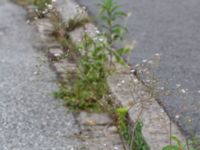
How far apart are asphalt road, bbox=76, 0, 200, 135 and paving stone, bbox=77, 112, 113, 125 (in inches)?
16.2

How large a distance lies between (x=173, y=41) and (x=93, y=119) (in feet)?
6.47

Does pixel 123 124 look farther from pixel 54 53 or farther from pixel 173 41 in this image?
pixel 173 41

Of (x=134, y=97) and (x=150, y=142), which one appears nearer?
(x=150, y=142)

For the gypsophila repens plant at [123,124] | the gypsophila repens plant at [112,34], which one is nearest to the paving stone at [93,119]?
the gypsophila repens plant at [123,124]

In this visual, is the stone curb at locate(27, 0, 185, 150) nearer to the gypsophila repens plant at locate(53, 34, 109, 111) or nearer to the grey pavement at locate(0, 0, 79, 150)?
the gypsophila repens plant at locate(53, 34, 109, 111)

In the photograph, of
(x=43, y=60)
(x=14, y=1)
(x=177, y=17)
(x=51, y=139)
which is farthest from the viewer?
(x=14, y=1)

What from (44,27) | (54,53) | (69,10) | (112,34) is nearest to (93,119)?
(112,34)

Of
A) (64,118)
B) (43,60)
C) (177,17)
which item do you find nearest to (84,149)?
(64,118)

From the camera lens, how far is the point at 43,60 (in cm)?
584

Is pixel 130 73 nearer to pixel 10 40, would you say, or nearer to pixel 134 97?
pixel 134 97

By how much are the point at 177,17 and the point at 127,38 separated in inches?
41.0

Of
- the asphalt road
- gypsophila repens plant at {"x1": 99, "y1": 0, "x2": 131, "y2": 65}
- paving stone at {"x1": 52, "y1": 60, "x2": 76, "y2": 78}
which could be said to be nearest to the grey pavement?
paving stone at {"x1": 52, "y1": 60, "x2": 76, "y2": 78}

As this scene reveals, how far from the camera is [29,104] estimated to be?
4895mm

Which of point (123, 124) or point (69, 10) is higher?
point (123, 124)
